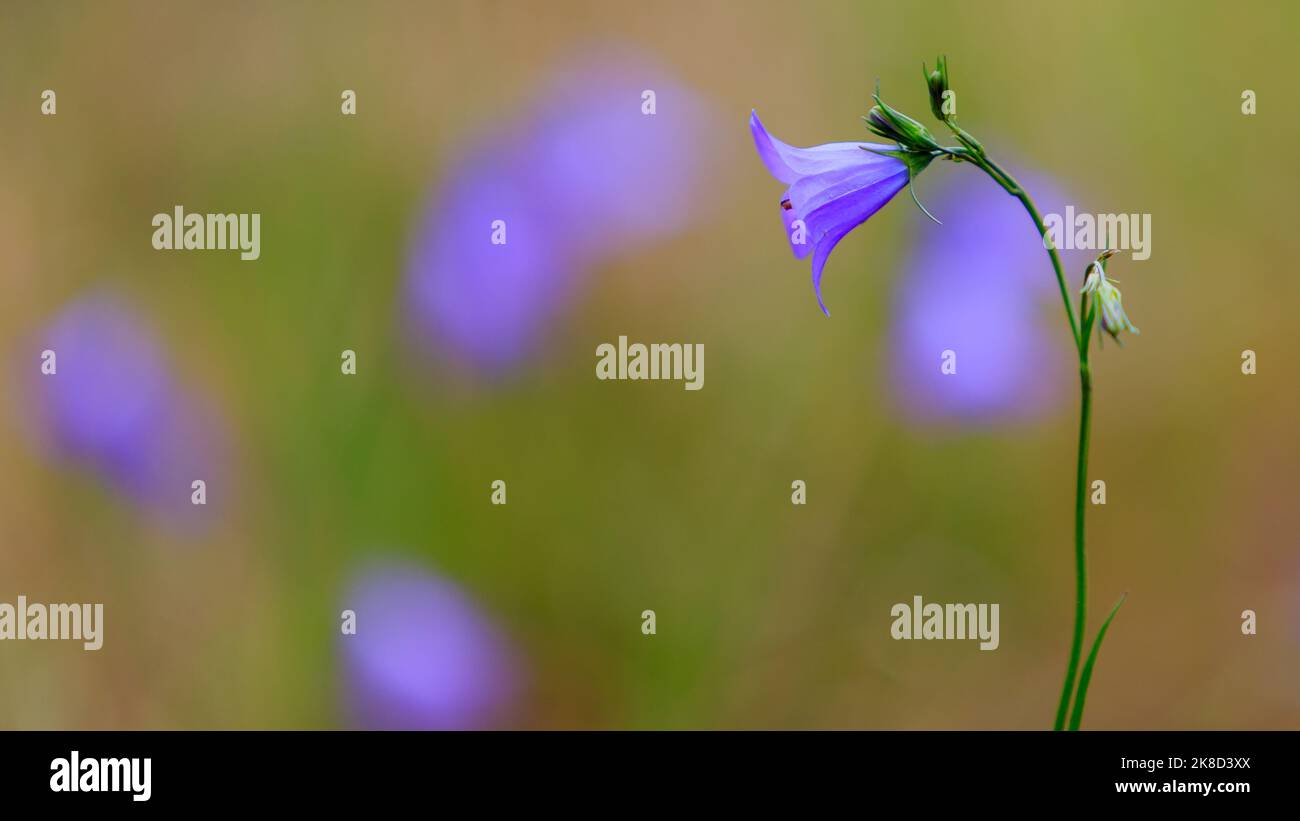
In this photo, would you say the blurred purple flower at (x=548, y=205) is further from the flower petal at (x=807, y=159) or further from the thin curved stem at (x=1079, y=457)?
the thin curved stem at (x=1079, y=457)

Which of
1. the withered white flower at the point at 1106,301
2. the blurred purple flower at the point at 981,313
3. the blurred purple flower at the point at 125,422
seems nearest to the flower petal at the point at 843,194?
the withered white flower at the point at 1106,301

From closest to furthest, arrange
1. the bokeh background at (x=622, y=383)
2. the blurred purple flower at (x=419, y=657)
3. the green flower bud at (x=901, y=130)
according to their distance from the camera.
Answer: the green flower bud at (x=901, y=130), the blurred purple flower at (x=419, y=657), the bokeh background at (x=622, y=383)

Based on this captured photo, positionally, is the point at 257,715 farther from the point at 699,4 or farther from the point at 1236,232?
the point at 1236,232

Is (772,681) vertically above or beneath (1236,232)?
beneath

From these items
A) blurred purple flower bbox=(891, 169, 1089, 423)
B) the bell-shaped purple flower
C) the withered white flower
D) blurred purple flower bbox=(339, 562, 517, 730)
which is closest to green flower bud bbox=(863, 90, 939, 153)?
the bell-shaped purple flower

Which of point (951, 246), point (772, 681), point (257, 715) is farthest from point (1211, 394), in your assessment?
point (257, 715)
